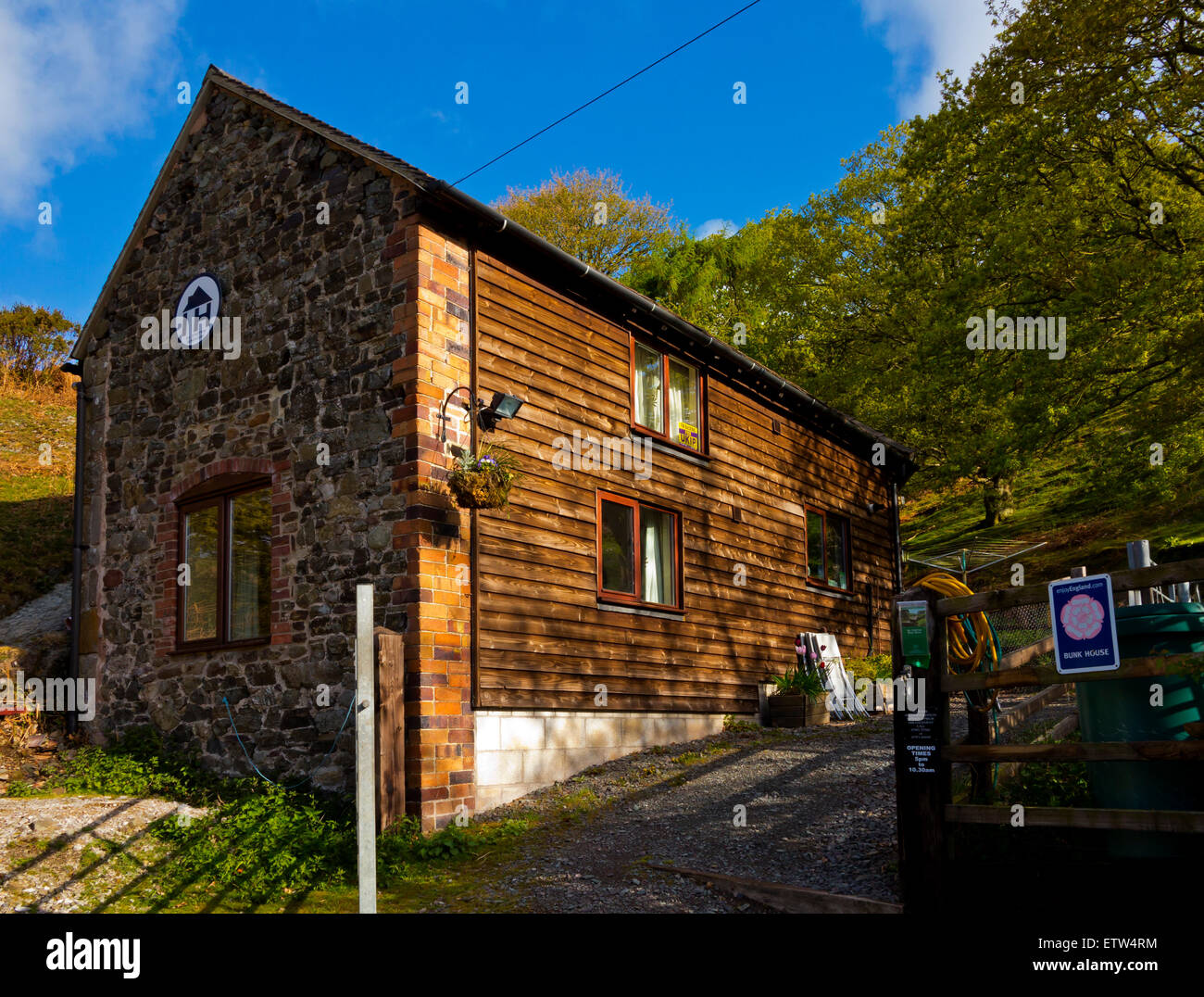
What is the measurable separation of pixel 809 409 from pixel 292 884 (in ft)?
38.7

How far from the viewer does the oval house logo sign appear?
12.0 m

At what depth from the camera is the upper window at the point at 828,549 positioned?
672 inches

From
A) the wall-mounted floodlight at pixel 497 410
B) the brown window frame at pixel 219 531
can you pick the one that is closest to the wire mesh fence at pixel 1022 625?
the wall-mounted floodlight at pixel 497 410

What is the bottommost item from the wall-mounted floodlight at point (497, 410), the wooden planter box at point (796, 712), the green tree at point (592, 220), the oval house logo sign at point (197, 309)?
the wooden planter box at point (796, 712)

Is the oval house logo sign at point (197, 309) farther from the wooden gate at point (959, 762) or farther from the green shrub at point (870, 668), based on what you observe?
the green shrub at point (870, 668)

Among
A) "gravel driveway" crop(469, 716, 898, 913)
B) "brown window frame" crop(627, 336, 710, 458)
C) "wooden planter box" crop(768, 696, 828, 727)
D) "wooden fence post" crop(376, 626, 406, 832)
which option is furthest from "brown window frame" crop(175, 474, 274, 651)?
"wooden planter box" crop(768, 696, 828, 727)

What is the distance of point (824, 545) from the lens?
690 inches

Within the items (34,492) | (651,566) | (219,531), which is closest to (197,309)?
(219,531)

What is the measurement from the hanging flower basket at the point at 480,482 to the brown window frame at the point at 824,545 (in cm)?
800

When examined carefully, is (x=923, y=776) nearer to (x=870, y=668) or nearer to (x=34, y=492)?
(x=870, y=668)

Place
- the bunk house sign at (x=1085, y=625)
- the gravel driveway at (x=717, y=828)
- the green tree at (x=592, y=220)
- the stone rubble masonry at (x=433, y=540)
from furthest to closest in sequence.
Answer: the green tree at (x=592, y=220)
the stone rubble masonry at (x=433, y=540)
the gravel driveway at (x=717, y=828)
the bunk house sign at (x=1085, y=625)

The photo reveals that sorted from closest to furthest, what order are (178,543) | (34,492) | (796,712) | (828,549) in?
(178,543) → (796,712) → (828,549) → (34,492)

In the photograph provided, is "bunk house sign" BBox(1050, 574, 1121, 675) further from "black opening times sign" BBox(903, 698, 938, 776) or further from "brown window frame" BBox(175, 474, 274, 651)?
"brown window frame" BBox(175, 474, 274, 651)

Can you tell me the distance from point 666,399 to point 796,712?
481 centimetres
